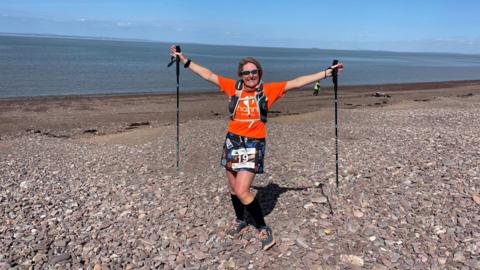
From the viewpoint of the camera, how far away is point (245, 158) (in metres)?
6.51

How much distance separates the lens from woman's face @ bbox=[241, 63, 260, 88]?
6359 mm

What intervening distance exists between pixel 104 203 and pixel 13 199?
1.94 m

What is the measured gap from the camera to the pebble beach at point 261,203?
6.80m

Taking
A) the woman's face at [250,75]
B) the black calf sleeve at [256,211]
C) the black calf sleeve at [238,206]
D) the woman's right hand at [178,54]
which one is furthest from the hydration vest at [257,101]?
the woman's right hand at [178,54]

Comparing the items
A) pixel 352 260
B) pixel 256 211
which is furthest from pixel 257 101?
pixel 352 260

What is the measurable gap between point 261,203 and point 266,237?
162 cm

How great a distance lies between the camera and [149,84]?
48219 mm

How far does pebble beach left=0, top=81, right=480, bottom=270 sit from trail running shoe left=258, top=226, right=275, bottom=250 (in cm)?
14

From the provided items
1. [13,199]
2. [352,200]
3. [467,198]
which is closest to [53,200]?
[13,199]

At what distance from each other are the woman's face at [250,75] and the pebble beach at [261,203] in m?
2.50

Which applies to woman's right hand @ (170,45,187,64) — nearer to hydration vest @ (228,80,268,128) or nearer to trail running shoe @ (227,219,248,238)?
hydration vest @ (228,80,268,128)

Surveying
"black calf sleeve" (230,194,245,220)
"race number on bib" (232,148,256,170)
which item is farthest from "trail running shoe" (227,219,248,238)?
"race number on bib" (232,148,256,170)

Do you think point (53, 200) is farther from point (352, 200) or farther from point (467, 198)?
point (467, 198)

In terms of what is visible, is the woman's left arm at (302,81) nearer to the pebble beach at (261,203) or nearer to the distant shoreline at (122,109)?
the pebble beach at (261,203)
